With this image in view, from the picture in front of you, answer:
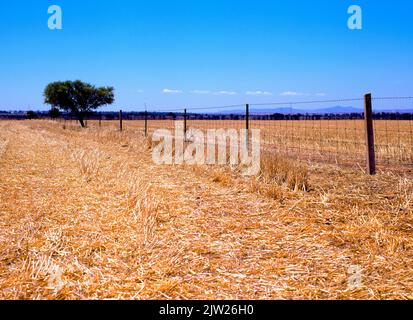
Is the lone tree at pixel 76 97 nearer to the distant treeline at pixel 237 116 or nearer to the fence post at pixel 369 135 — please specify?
the distant treeline at pixel 237 116

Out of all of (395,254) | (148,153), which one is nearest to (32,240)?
(395,254)

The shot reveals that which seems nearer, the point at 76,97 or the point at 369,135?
the point at 369,135

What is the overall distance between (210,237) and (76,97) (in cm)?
4716

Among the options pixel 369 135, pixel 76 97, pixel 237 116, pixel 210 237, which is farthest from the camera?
pixel 237 116

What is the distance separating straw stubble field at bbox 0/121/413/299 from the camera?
3.46 meters

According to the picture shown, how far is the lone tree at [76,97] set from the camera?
153 feet

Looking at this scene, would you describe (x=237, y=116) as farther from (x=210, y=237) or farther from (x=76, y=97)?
(x=210, y=237)

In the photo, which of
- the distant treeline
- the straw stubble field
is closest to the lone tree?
the distant treeline

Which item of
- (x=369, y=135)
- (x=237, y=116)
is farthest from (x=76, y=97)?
(x=369, y=135)

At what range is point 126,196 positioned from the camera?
6855 mm

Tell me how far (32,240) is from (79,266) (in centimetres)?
117

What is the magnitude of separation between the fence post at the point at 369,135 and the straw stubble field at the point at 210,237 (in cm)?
44

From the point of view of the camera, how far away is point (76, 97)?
156ft
